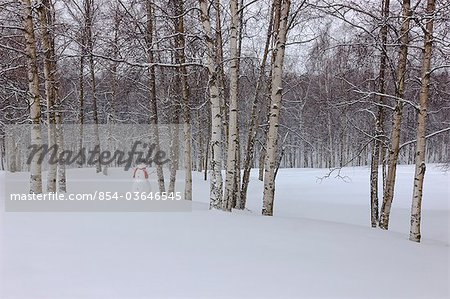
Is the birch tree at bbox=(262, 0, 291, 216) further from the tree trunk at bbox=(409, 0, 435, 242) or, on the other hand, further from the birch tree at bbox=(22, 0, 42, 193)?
the birch tree at bbox=(22, 0, 42, 193)

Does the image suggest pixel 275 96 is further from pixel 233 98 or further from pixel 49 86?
pixel 49 86

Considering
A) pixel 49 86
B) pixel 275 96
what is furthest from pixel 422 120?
pixel 49 86

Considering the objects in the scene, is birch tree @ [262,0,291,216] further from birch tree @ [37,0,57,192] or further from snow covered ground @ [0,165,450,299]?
birch tree @ [37,0,57,192]

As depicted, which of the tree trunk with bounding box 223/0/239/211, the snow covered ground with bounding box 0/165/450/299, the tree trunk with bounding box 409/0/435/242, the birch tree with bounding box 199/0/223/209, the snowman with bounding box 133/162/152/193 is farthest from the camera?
the snowman with bounding box 133/162/152/193

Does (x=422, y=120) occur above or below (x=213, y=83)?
below

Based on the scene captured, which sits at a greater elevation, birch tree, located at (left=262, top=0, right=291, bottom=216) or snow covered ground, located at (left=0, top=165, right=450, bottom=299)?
birch tree, located at (left=262, top=0, right=291, bottom=216)

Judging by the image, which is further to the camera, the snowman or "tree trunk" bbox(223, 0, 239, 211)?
the snowman

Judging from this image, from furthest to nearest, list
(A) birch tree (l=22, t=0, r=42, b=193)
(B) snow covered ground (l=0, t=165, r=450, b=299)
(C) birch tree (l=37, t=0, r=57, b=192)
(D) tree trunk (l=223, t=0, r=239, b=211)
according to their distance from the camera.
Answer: (C) birch tree (l=37, t=0, r=57, b=192)
(D) tree trunk (l=223, t=0, r=239, b=211)
(A) birch tree (l=22, t=0, r=42, b=193)
(B) snow covered ground (l=0, t=165, r=450, b=299)

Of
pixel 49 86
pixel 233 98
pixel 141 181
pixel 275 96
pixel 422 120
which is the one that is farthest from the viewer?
pixel 141 181

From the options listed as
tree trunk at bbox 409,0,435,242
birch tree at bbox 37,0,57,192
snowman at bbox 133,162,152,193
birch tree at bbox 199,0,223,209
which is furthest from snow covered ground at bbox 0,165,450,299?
snowman at bbox 133,162,152,193

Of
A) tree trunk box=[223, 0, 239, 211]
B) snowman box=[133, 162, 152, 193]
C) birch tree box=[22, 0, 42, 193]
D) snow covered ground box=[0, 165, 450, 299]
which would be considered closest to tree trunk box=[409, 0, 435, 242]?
snow covered ground box=[0, 165, 450, 299]

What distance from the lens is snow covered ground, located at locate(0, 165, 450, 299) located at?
9.78 feet

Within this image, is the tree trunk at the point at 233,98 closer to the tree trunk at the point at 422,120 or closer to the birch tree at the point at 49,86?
the tree trunk at the point at 422,120

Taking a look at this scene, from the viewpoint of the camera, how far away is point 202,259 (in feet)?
12.1
